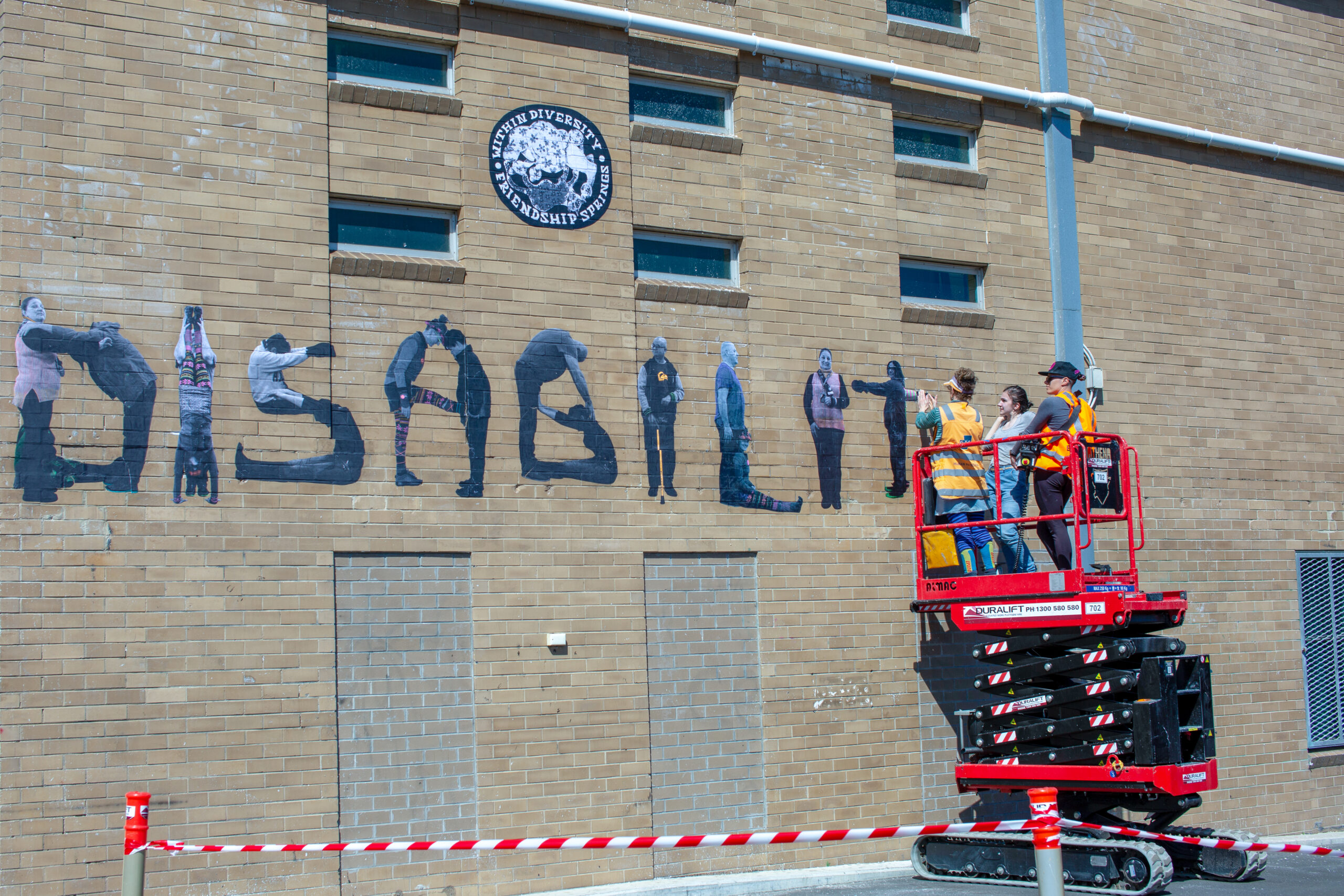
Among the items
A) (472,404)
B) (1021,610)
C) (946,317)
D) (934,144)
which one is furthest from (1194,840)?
(934,144)

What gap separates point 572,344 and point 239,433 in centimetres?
294

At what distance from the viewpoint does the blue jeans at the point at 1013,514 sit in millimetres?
11836

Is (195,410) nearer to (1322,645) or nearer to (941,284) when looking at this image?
(941,284)

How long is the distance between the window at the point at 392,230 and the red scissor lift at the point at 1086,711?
4720 millimetres

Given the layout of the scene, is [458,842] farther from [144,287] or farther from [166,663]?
[144,287]

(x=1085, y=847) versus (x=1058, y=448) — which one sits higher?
(x=1058, y=448)

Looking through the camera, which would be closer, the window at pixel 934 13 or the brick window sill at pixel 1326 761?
the window at pixel 934 13

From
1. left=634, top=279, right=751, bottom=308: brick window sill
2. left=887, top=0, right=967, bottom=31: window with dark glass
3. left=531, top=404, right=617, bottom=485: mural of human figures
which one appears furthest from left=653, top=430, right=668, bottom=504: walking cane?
left=887, top=0, right=967, bottom=31: window with dark glass

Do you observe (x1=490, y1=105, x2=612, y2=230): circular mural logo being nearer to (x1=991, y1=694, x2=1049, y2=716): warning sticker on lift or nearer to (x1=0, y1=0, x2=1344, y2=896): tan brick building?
(x1=0, y1=0, x2=1344, y2=896): tan brick building

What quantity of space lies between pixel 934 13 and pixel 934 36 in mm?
449

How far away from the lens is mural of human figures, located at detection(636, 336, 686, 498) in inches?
433

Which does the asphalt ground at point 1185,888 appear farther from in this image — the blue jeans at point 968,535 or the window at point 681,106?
the window at point 681,106

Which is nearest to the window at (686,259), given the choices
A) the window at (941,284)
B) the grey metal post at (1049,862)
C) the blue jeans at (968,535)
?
the window at (941,284)

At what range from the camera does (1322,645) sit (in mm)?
14219
